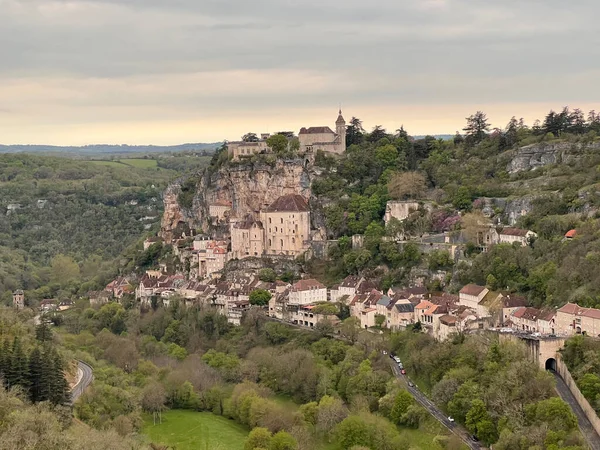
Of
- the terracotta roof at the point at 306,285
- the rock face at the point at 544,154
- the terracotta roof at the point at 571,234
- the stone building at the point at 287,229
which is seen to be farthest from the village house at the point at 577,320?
the stone building at the point at 287,229

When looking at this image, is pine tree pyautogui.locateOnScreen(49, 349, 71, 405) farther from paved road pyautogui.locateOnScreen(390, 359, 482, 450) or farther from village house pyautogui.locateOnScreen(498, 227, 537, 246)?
village house pyautogui.locateOnScreen(498, 227, 537, 246)

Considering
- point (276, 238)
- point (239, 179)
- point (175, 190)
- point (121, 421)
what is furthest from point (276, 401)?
point (175, 190)

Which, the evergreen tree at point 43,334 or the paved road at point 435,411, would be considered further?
the evergreen tree at point 43,334

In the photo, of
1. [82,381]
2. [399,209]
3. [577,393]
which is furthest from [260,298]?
[577,393]

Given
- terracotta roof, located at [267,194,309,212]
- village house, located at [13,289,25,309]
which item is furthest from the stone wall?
village house, located at [13,289,25,309]

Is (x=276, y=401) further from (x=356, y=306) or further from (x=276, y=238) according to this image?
(x=276, y=238)

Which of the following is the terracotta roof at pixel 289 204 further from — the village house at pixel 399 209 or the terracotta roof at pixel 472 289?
the terracotta roof at pixel 472 289
